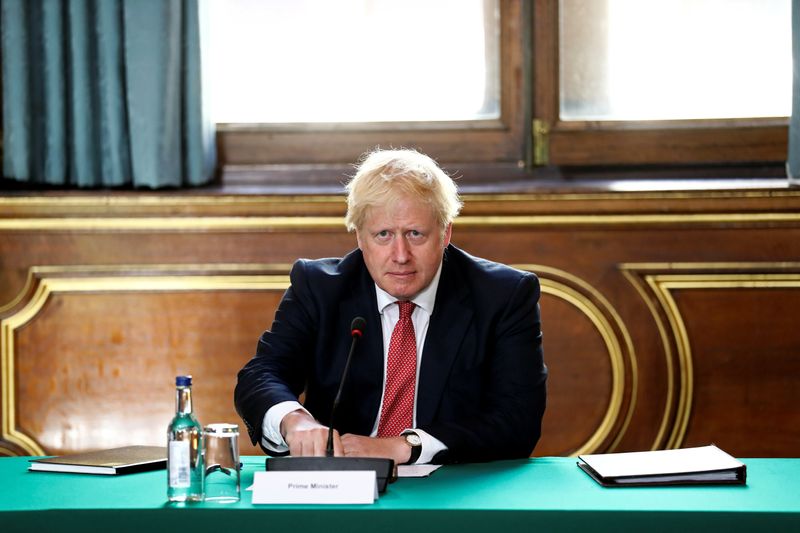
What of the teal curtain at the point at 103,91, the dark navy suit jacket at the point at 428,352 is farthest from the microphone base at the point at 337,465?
the teal curtain at the point at 103,91

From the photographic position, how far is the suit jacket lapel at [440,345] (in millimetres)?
2412

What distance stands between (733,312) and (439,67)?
131 centimetres

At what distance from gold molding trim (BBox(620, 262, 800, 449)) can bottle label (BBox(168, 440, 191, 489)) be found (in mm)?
1949

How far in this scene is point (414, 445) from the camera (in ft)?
6.84

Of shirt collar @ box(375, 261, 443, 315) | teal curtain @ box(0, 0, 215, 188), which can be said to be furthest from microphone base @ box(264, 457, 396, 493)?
teal curtain @ box(0, 0, 215, 188)

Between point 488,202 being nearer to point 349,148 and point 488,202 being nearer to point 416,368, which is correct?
point 349,148

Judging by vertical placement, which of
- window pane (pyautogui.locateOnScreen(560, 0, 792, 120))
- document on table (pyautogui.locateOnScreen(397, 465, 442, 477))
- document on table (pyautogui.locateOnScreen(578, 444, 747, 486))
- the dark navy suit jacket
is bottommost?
document on table (pyautogui.locateOnScreen(397, 465, 442, 477))

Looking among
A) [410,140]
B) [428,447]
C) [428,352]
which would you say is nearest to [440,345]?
[428,352]

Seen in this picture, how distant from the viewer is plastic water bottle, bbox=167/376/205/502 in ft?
5.65

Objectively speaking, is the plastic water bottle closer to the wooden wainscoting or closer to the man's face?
the man's face

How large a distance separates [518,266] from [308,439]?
150 centimetres

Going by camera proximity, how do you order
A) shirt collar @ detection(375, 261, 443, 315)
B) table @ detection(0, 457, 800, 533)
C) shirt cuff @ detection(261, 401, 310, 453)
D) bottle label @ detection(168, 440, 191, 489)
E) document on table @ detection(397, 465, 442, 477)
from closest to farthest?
table @ detection(0, 457, 800, 533)
bottle label @ detection(168, 440, 191, 489)
document on table @ detection(397, 465, 442, 477)
shirt cuff @ detection(261, 401, 310, 453)
shirt collar @ detection(375, 261, 443, 315)

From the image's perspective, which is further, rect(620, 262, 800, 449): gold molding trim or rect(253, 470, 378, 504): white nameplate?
rect(620, 262, 800, 449): gold molding trim

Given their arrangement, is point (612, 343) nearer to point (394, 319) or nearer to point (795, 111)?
point (795, 111)
